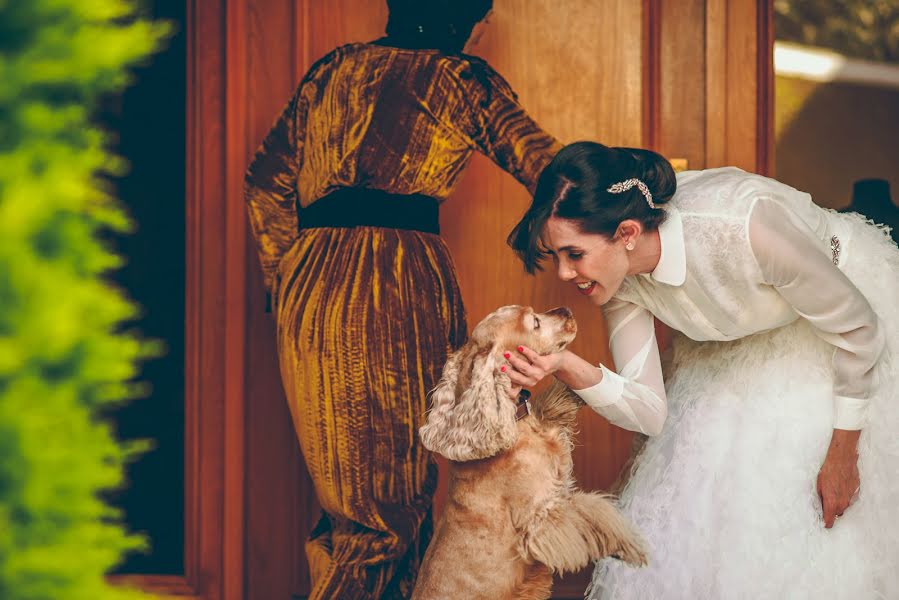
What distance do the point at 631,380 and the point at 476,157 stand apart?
43.4 inches

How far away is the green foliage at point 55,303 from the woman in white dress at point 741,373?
3.80 feet

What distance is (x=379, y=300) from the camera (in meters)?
2.01

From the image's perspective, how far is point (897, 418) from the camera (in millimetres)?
1851

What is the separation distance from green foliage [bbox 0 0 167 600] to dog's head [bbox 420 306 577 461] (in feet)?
3.36

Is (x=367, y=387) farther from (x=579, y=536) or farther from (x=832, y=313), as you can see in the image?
(x=832, y=313)

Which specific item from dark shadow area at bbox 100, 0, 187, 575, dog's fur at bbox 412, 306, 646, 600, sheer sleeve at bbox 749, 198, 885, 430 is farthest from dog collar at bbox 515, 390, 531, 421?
dark shadow area at bbox 100, 0, 187, 575

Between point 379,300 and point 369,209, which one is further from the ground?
point 369,209

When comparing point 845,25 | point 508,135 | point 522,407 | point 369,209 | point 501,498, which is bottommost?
point 501,498

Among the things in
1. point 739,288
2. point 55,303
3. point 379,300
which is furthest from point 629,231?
point 55,303

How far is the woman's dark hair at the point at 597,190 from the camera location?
1.80 meters

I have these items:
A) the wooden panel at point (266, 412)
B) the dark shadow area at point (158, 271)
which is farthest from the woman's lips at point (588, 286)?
the dark shadow area at point (158, 271)

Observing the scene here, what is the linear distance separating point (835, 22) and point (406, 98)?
180 centimetres

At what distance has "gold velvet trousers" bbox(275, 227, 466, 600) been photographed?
1.99m

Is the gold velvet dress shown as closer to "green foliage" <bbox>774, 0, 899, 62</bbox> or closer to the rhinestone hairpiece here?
the rhinestone hairpiece
